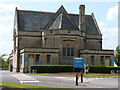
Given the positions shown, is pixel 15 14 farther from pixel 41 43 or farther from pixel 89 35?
pixel 89 35

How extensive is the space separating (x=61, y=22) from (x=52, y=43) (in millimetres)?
Result: 5577

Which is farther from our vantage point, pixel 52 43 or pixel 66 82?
pixel 52 43

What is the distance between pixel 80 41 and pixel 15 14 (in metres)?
18.8

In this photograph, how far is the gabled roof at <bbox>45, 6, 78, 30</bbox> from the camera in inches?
2109

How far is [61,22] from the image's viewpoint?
54000 mm

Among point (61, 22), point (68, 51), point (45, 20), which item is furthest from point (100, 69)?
point (45, 20)

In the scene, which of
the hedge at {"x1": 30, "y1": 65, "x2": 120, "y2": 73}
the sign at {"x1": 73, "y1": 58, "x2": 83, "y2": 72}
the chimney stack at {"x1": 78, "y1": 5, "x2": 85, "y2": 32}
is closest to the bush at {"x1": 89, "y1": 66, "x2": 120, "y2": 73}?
the hedge at {"x1": 30, "y1": 65, "x2": 120, "y2": 73}

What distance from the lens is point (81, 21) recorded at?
55812 mm

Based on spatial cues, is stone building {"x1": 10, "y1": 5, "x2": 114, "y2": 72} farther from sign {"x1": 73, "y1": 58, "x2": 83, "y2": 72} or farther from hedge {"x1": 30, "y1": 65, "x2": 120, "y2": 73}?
sign {"x1": 73, "y1": 58, "x2": 83, "y2": 72}

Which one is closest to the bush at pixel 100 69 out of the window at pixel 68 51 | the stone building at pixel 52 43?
the stone building at pixel 52 43

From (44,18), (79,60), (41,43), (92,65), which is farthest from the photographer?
(44,18)

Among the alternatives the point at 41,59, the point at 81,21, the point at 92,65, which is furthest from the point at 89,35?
the point at 41,59

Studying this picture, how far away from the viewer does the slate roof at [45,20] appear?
2146 inches

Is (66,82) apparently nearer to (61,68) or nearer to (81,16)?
(61,68)
